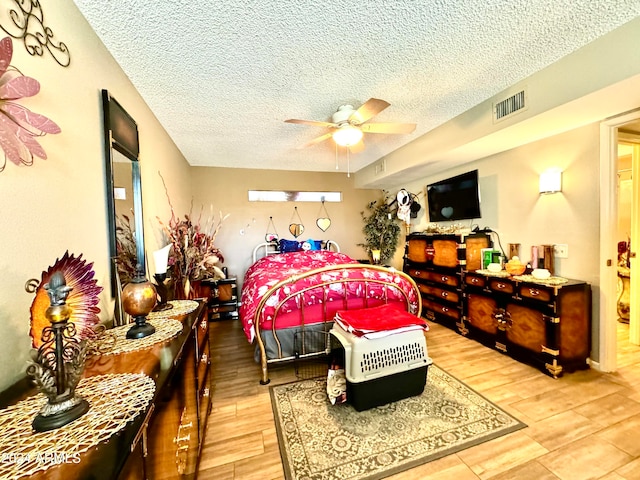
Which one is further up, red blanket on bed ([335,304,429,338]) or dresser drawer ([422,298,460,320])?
red blanket on bed ([335,304,429,338])

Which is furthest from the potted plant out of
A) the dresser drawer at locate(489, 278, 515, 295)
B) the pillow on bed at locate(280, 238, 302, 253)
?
the dresser drawer at locate(489, 278, 515, 295)

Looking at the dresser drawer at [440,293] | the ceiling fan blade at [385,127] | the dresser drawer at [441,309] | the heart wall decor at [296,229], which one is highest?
the ceiling fan blade at [385,127]

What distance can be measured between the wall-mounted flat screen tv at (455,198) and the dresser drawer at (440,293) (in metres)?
1.07

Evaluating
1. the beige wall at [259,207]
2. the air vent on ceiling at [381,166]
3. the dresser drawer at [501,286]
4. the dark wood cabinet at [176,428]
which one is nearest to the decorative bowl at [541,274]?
the dresser drawer at [501,286]

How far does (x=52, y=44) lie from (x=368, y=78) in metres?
1.88

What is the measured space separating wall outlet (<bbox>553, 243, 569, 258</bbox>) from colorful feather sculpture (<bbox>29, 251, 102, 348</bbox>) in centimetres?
369

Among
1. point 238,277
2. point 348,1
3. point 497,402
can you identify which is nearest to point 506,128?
point 348,1

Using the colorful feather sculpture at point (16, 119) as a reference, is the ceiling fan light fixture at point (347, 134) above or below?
above

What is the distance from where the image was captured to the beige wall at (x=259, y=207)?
15.6 feet

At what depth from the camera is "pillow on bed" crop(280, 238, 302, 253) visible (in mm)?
4660

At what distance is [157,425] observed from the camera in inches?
33.7

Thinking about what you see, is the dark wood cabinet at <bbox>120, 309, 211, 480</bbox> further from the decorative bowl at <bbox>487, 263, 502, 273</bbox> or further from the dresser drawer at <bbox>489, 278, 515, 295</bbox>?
the decorative bowl at <bbox>487, 263, 502, 273</bbox>

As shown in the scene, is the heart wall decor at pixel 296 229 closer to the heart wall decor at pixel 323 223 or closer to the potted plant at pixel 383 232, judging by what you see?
the heart wall decor at pixel 323 223

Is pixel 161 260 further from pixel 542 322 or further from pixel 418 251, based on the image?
pixel 418 251
